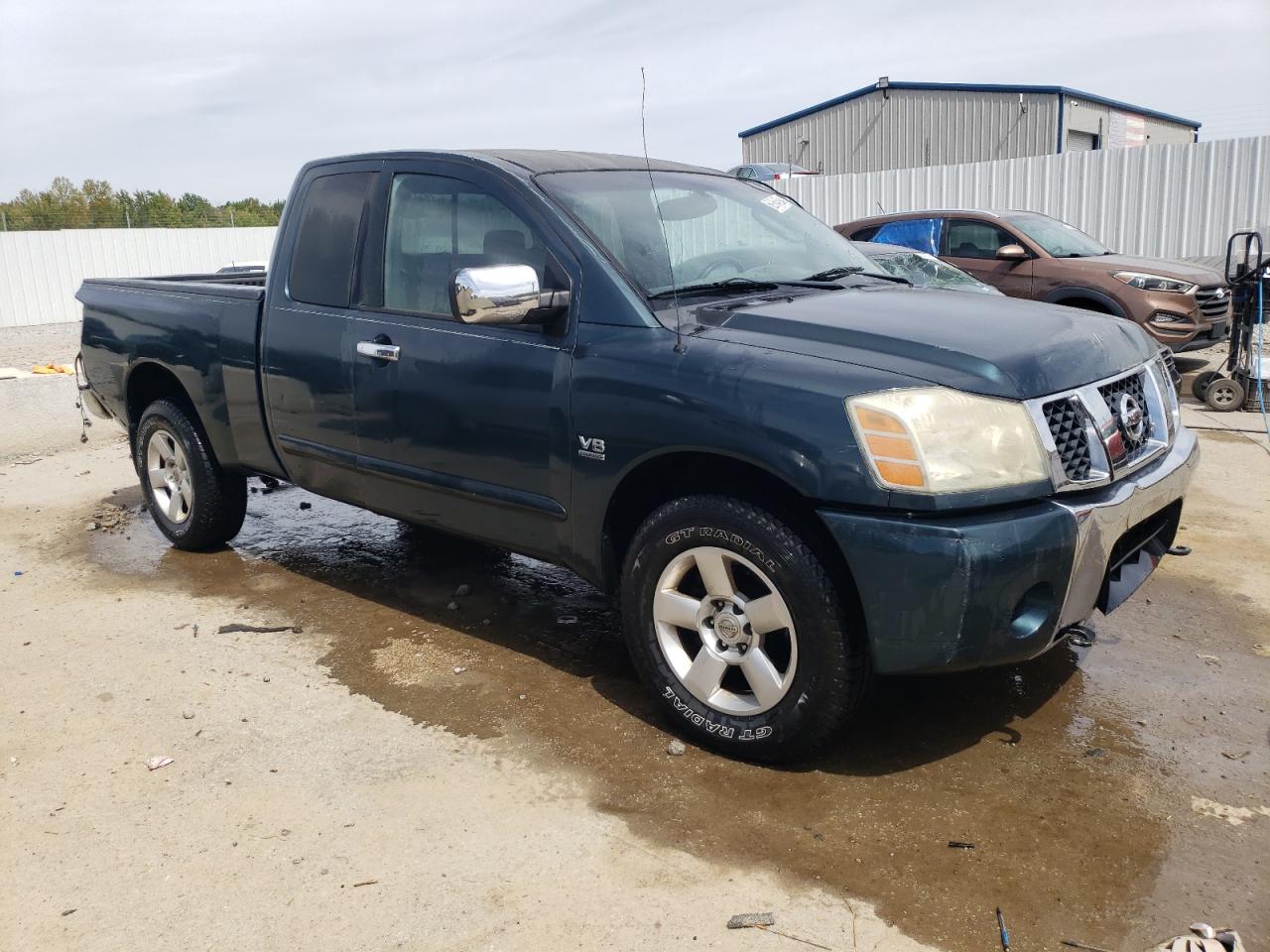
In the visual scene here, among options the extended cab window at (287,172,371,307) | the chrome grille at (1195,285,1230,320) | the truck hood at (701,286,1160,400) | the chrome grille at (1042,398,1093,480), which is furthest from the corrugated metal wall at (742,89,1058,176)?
the chrome grille at (1042,398,1093,480)

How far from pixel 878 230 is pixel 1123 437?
29.9 ft

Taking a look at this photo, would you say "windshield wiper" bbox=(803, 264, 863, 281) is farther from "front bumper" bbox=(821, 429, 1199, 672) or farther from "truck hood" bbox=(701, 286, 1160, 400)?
"front bumper" bbox=(821, 429, 1199, 672)

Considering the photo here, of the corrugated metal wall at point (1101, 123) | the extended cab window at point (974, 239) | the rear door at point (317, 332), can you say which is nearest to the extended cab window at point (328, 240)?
the rear door at point (317, 332)

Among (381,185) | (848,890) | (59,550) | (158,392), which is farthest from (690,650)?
(59,550)

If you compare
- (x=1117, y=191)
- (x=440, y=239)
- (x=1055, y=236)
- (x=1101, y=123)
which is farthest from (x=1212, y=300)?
(x=1101, y=123)

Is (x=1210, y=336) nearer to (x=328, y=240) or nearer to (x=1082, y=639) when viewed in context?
(x=1082, y=639)

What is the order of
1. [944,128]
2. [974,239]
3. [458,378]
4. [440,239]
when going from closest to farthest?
1. [458,378]
2. [440,239]
3. [974,239]
4. [944,128]

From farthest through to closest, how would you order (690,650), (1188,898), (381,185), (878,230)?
(878,230) → (381,185) → (690,650) → (1188,898)

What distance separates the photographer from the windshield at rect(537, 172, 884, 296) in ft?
12.2

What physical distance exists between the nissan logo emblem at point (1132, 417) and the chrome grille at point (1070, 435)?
0.96 feet

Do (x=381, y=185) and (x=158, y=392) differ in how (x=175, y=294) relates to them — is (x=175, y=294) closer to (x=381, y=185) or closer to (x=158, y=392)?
(x=158, y=392)

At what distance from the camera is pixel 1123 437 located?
3.26m

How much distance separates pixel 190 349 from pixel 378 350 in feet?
5.15

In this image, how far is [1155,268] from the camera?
34.5 feet
